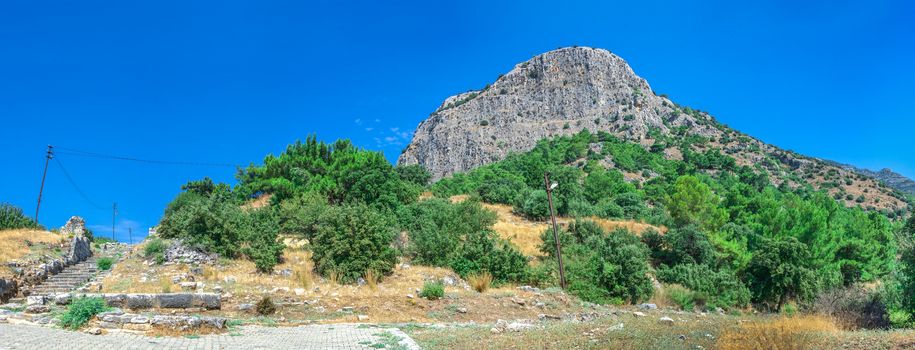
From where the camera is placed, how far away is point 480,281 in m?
21.3

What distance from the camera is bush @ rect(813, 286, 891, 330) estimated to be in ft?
A: 61.5

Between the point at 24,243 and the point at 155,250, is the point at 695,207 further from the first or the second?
the point at 24,243

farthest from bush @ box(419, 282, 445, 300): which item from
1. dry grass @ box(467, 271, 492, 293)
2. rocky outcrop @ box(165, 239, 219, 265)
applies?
rocky outcrop @ box(165, 239, 219, 265)

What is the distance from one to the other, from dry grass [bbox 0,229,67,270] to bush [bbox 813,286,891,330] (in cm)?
3188

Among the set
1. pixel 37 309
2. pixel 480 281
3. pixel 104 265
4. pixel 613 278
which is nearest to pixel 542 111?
pixel 613 278

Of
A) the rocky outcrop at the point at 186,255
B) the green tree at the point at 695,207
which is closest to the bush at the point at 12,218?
the rocky outcrop at the point at 186,255

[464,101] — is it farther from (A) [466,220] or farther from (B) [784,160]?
(A) [466,220]

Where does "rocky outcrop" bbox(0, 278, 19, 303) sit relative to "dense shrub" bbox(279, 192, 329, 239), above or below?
below

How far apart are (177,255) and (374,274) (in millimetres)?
9730

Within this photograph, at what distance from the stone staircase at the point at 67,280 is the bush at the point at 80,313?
9.00m

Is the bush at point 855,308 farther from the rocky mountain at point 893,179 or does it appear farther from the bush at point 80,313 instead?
the rocky mountain at point 893,179

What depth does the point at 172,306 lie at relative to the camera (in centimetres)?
1480

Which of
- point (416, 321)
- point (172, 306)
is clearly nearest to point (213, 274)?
point (172, 306)

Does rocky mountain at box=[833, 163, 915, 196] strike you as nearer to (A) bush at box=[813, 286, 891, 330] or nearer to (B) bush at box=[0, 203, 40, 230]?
(A) bush at box=[813, 286, 891, 330]
